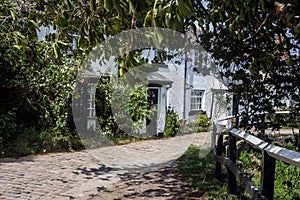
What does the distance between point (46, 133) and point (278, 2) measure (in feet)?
27.1

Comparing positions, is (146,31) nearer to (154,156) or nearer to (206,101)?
(154,156)

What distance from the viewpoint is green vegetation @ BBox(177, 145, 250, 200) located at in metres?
4.79

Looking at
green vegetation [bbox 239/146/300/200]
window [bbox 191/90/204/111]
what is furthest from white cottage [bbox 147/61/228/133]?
green vegetation [bbox 239/146/300/200]

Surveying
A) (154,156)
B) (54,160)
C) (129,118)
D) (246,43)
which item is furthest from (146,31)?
(129,118)

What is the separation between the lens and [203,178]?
19.4ft

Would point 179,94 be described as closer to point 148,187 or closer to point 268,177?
point 148,187

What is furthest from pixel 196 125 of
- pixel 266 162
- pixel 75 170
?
pixel 266 162

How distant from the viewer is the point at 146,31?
2715 mm

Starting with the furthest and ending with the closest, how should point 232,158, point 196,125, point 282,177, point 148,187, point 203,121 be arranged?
point 203,121, point 196,125, point 148,187, point 282,177, point 232,158

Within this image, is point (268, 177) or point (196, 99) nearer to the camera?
point (268, 177)

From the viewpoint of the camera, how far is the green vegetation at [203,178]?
15.7 feet

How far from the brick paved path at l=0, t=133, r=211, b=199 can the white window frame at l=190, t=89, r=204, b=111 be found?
5.72 meters

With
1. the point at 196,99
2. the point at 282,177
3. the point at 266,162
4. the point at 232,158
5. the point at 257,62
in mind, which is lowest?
the point at 282,177

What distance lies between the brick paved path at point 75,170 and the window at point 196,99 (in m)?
5.74
